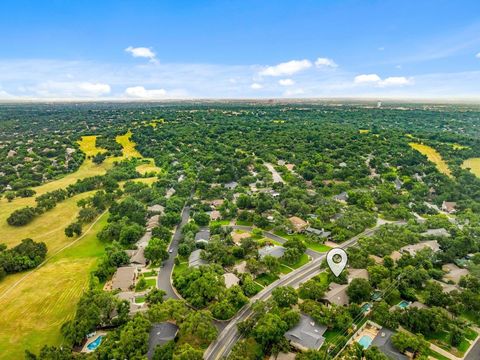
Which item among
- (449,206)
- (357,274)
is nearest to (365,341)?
(357,274)

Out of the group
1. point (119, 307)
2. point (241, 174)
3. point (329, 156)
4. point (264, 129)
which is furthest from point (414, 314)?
point (264, 129)

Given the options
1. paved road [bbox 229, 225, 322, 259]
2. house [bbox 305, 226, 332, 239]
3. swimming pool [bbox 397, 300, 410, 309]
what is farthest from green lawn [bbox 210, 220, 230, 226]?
swimming pool [bbox 397, 300, 410, 309]

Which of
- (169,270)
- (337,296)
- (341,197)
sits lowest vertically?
(169,270)

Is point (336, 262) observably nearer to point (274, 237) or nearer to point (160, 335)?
point (160, 335)

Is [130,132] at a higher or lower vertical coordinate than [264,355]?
higher

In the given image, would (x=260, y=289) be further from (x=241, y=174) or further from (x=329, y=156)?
(x=329, y=156)

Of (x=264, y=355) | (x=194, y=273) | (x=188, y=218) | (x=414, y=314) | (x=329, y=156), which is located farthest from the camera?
(x=329, y=156)
